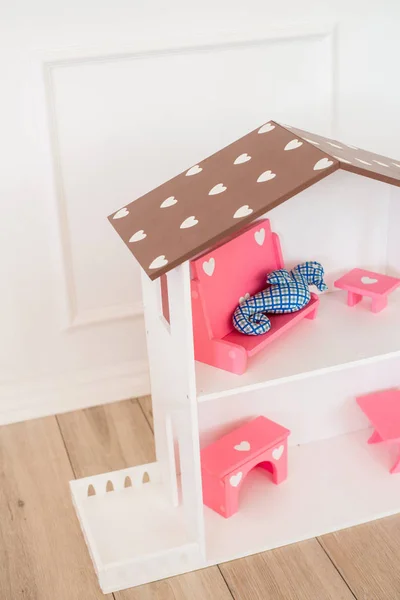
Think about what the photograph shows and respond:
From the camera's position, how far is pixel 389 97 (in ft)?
5.29

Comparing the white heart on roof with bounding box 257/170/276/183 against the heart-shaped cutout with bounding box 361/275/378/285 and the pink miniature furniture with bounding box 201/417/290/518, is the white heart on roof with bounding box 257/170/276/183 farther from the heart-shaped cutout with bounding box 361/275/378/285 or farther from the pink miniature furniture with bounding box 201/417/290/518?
the pink miniature furniture with bounding box 201/417/290/518

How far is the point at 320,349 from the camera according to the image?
1166mm

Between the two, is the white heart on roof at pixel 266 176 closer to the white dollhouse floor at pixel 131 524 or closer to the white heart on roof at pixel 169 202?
the white heart on roof at pixel 169 202

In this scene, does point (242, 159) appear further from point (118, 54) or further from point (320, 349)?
point (118, 54)

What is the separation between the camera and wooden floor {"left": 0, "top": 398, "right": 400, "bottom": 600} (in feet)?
3.78

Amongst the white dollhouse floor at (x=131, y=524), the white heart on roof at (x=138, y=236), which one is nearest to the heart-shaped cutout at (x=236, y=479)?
the white dollhouse floor at (x=131, y=524)

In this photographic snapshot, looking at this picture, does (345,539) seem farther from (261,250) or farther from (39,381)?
(39,381)

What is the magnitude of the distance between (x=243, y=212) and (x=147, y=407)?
786mm

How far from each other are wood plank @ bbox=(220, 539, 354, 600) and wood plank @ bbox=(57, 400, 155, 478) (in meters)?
0.35

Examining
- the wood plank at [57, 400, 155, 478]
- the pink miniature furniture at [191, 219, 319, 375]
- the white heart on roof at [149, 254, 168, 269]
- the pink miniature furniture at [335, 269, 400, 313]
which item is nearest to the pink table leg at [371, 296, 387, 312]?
the pink miniature furniture at [335, 269, 400, 313]

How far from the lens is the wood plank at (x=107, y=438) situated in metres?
1.48

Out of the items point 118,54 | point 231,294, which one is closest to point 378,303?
point 231,294

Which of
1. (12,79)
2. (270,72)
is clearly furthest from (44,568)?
(270,72)

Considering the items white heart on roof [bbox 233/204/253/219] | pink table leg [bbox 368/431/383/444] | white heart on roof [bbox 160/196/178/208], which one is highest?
white heart on roof [bbox 233/204/253/219]
